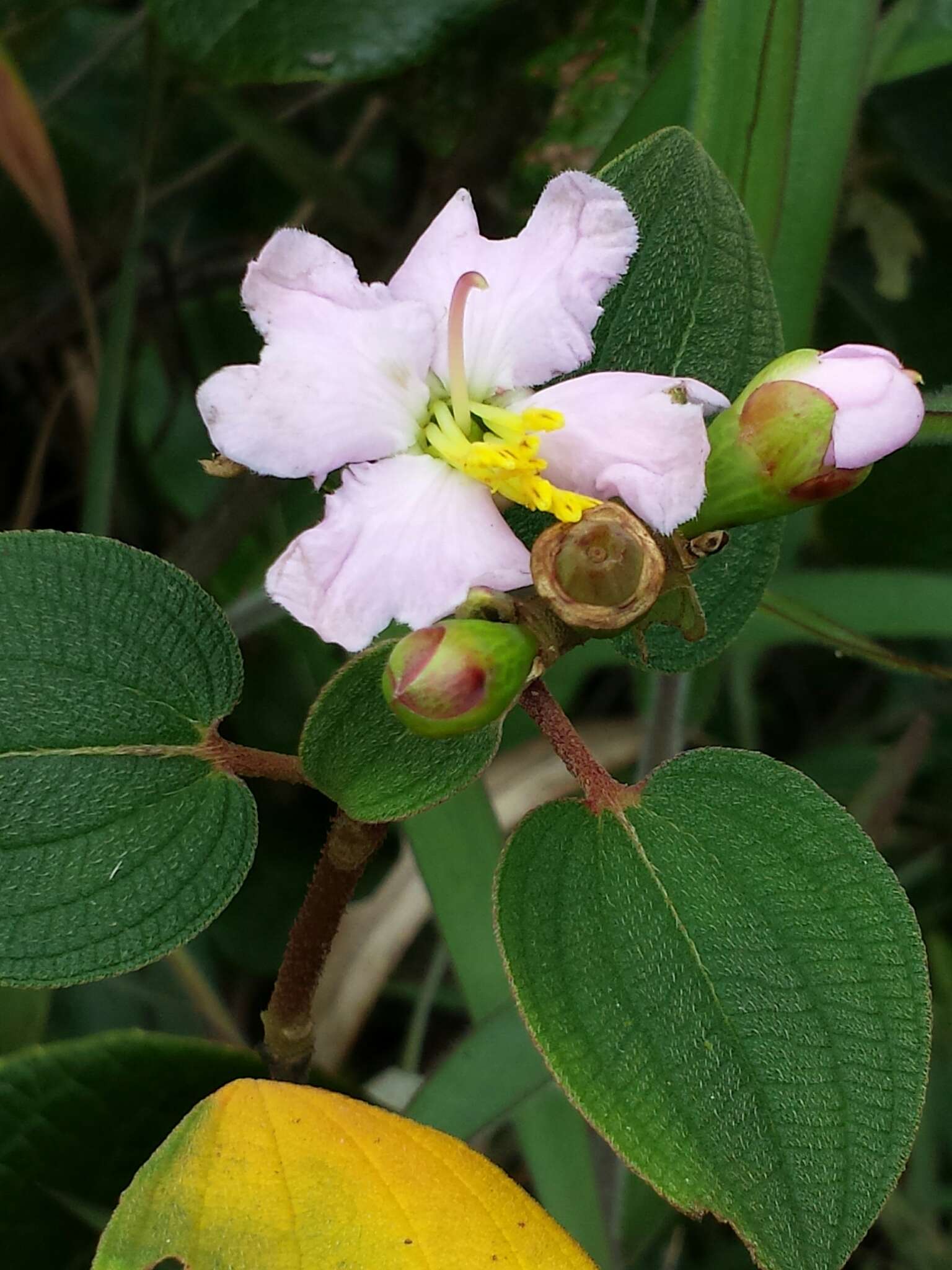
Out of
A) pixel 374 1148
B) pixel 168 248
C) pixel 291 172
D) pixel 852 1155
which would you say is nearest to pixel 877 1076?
pixel 852 1155

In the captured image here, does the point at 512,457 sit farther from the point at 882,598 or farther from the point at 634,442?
the point at 882,598

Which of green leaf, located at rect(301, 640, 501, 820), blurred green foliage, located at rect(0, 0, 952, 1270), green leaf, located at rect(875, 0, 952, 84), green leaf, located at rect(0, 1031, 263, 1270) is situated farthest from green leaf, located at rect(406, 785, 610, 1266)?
green leaf, located at rect(875, 0, 952, 84)

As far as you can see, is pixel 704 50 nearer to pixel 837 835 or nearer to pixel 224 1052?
pixel 837 835

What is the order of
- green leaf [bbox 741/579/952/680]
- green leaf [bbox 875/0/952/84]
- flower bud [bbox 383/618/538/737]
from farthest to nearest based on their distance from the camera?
green leaf [bbox 875/0/952/84] → green leaf [bbox 741/579/952/680] → flower bud [bbox 383/618/538/737]

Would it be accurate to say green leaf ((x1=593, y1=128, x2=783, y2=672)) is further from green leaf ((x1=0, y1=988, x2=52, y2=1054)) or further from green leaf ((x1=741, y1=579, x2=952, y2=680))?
green leaf ((x1=0, y1=988, x2=52, y2=1054))

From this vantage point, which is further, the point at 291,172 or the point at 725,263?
the point at 291,172
